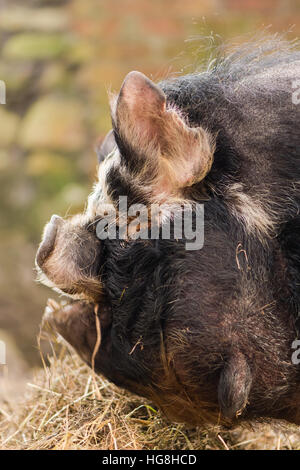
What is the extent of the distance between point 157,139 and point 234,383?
61cm

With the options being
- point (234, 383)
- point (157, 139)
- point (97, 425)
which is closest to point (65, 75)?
point (97, 425)

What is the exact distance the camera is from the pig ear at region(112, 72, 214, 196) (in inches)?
62.9

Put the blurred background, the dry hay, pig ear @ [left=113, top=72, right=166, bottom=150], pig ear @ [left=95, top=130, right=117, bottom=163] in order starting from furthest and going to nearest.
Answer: the blurred background
pig ear @ [left=95, top=130, right=117, bottom=163]
the dry hay
pig ear @ [left=113, top=72, right=166, bottom=150]

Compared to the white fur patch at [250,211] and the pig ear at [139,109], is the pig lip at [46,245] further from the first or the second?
the white fur patch at [250,211]

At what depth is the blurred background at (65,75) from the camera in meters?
5.41

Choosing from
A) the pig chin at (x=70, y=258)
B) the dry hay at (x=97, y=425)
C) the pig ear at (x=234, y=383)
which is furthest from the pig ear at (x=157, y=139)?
the dry hay at (x=97, y=425)

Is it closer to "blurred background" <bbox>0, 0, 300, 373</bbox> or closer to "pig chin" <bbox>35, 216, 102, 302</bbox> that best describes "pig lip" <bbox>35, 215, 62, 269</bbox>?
"pig chin" <bbox>35, 216, 102, 302</bbox>

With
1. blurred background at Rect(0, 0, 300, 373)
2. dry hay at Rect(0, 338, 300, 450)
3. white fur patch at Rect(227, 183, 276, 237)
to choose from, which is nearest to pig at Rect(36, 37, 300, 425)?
white fur patch at Rect(227, 183, 276, 237)

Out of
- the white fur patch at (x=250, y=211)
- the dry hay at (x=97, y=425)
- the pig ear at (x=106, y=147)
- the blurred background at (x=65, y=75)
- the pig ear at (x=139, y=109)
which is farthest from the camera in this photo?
the blurred background at (x=65, y=75)

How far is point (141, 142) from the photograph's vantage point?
1635 millimetres

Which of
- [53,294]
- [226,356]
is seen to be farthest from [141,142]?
[53,294]

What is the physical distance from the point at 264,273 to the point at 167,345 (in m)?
0.30

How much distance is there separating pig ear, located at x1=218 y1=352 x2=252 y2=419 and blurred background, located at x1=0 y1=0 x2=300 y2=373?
353 cm

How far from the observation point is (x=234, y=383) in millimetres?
1672
